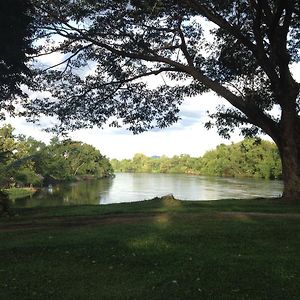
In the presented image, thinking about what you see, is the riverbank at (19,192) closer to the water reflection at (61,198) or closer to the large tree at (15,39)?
the water reflection at (61,198)

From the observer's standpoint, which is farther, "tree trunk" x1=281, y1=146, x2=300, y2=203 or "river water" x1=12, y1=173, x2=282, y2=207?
"river water" x1=12, y1=173, x2=282, y2=207

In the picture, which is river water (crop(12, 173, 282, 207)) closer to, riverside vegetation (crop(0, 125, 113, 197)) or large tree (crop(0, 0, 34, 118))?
riverside vegetation (crop(0, 125, 113, 197))

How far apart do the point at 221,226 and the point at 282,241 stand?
188 centimetres

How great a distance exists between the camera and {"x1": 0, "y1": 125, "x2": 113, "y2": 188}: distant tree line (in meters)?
Answer: 75.2

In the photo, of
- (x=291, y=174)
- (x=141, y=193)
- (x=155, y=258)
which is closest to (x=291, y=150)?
(x=291, y=174)

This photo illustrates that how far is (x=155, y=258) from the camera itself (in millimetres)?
7770

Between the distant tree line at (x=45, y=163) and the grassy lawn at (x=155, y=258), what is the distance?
9.87 metres

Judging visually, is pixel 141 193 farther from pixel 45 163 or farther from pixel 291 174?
pixel 291 174

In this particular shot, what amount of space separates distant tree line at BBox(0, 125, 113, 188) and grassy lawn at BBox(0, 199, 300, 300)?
9869 millimetres

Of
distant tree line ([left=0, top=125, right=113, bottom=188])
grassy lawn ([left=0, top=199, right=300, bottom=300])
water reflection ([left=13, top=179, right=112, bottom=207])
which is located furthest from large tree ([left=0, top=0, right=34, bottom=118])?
water reflection ([left=13, top=179, right=112, bottom=207])

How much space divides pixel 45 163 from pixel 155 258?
95885mm

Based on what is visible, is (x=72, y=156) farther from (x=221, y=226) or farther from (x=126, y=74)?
(x=221, y=226)

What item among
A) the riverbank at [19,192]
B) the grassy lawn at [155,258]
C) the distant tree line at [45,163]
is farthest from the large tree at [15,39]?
the riverbank at [19,192]

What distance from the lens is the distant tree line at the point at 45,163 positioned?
7516 centimetres
